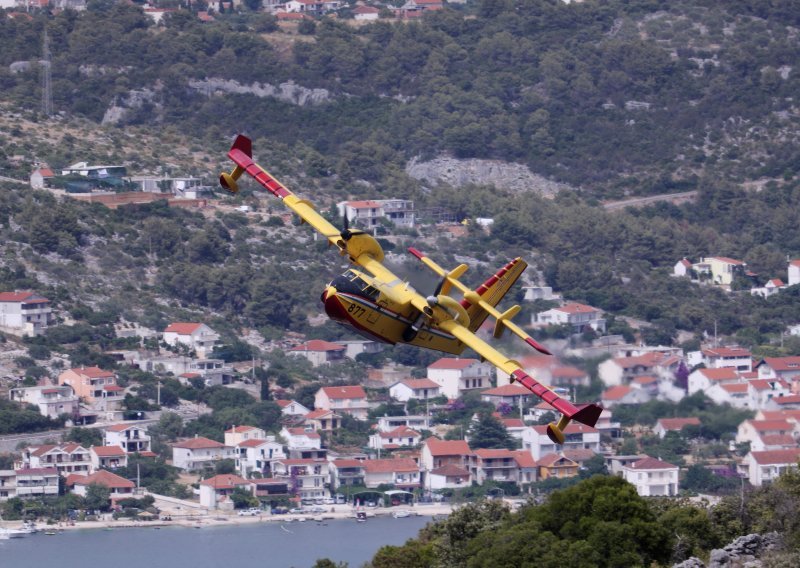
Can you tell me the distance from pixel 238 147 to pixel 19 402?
34.9m

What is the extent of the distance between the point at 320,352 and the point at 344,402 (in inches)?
215

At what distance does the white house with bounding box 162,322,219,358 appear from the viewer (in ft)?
305

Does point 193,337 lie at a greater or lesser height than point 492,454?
greater

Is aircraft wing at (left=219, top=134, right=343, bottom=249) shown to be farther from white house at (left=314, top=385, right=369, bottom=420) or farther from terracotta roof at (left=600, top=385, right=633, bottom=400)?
white house at (left=314, top=385, right=369, bottom=420)

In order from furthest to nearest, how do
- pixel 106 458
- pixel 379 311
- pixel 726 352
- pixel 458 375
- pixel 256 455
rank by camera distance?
pixel 726 352, pixel 458 375, pixel 256 455, pixel 106 458, pixel 379 311

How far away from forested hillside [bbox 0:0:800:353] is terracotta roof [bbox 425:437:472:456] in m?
14.9

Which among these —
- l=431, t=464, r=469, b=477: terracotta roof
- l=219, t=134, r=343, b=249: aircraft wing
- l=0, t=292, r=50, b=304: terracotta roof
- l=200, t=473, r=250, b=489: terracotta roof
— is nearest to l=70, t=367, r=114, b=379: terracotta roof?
l=0, t=292, r=50, b=304: terracotta roof

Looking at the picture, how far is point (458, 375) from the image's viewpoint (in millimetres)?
91938

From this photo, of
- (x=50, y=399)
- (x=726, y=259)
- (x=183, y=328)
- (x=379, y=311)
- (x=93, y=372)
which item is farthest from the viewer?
(x=726, y=259)

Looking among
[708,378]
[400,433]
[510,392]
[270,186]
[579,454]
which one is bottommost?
[579,454]

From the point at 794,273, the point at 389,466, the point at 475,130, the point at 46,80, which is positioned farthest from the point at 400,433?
the point at 46,80

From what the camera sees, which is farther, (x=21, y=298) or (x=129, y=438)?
(x=21, y=298)

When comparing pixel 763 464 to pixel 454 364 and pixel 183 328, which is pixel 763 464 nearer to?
pixel 454 364

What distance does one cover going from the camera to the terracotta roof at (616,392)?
7788 centimetres
